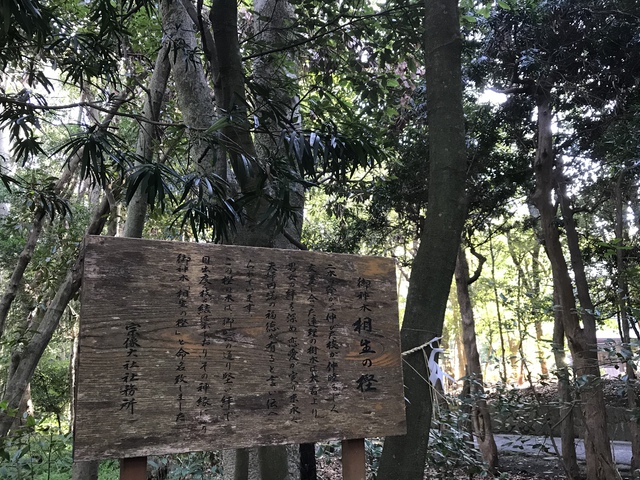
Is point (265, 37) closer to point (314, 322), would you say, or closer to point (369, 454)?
point (314, 322)

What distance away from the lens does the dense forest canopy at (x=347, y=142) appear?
2.20m

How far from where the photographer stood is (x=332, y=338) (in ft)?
6.21

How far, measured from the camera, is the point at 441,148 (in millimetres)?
2297

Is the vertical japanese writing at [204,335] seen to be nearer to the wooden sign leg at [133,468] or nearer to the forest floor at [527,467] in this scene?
the wooden sign leg at [133,468]

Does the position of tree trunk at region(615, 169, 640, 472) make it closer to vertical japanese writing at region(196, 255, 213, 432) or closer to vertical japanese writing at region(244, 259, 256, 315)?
vertical japanese writing at region(244, 259, 256, 315)

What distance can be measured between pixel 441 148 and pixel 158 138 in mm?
2525

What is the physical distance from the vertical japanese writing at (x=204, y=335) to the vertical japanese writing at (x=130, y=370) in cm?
20

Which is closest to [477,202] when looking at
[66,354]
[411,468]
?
[411,468]

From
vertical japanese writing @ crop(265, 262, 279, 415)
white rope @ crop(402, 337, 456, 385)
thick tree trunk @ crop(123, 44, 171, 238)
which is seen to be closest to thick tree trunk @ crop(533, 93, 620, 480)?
white rope @ crop(402, 337, 456, 385)

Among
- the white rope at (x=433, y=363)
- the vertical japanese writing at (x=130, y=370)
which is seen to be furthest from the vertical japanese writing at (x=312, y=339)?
→ the vertical japanese writing at (x=130, y=370)

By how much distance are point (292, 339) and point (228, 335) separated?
240 mm

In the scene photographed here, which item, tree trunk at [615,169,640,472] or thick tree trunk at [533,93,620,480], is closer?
tree trunk at [615,169,640,472]

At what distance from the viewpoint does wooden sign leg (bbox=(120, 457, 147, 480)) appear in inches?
60.8

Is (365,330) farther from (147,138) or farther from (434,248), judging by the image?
(147,138)
